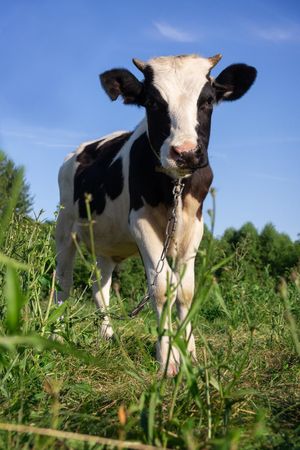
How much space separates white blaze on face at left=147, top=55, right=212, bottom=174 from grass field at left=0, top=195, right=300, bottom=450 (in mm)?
1251

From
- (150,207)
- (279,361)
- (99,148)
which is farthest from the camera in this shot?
(99,148)

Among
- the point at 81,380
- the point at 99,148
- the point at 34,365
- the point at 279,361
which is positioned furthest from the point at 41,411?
the point at 99,148

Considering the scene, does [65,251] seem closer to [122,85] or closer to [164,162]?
[122,85]

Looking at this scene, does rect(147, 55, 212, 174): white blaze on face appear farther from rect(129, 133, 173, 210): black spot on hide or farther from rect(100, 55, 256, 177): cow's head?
rect(129, 133, 173, 210): black spot on hide

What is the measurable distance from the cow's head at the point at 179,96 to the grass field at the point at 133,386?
122 cm

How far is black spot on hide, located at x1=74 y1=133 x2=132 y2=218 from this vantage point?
19.7 ft

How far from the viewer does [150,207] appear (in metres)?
4.76

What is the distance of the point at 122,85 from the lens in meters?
5.25

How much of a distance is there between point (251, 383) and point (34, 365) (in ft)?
3.40

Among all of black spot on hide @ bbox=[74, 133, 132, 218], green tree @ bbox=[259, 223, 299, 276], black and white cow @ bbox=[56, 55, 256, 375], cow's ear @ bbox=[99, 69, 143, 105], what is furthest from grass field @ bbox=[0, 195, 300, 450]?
green tree @ bbox=[259, 223, 299, 276]

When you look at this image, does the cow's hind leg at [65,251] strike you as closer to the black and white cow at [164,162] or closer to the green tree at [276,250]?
the black and white cow at [164,162]

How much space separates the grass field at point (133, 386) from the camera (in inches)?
58.1

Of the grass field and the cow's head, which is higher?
the cow's head

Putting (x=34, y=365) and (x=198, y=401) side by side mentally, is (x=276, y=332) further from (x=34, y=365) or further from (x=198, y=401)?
(x=198, y=401)
